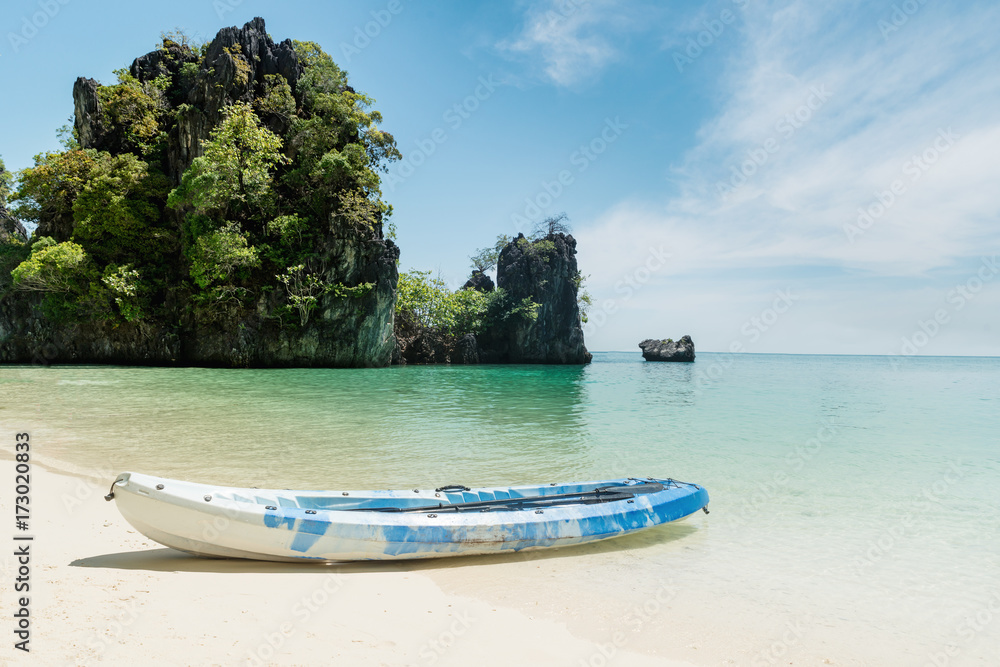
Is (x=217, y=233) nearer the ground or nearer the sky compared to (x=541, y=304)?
nearer the sky

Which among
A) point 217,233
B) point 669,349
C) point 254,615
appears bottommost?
point 254,615

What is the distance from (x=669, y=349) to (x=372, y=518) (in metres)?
66.4

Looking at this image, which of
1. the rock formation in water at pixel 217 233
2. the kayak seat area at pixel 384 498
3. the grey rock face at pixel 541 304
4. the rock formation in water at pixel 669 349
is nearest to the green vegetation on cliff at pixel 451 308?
the grey rock face at pixel 541 304

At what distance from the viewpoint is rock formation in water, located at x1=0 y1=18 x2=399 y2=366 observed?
29.0 meters

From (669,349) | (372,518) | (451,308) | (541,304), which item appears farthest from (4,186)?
(669,349)

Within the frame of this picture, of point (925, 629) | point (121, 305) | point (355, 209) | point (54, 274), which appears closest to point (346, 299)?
point (355, 209)

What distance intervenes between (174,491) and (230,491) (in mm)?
438

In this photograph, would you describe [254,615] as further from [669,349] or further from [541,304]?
[669,349]

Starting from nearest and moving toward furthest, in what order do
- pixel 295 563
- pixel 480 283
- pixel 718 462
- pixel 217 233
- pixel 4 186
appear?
pixel 295 563 → pixel 718 462 → pixel 217 233 → pixel 4 186 → pixel 480 283

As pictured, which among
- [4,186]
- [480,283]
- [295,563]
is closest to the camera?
[295,563]

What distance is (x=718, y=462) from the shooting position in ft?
29.3

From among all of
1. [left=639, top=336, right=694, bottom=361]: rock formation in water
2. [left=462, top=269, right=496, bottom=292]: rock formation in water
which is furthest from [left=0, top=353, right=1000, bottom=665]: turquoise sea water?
[left=639, top=336, right=694, bottom=361]: rock formation in water

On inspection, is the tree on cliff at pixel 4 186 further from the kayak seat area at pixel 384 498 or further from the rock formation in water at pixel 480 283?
the kayak seat area at pixel 384 498

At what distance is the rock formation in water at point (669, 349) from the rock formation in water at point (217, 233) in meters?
44.3
